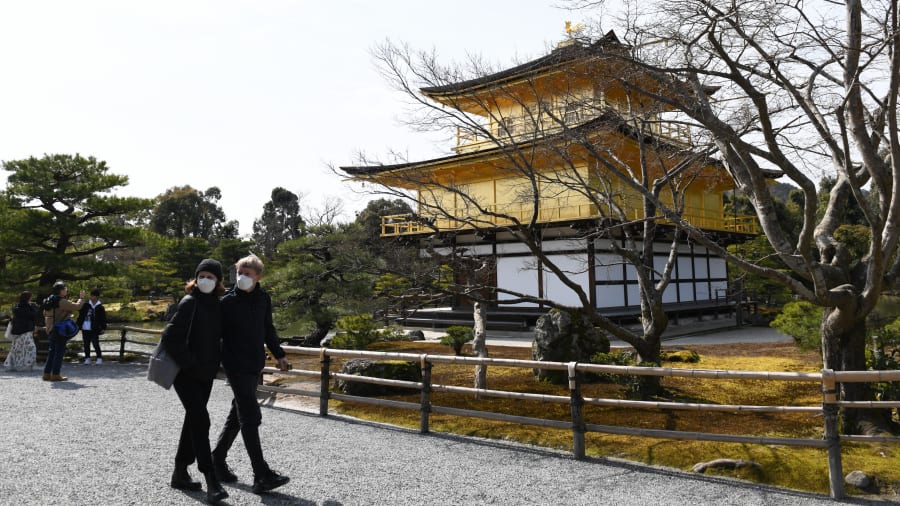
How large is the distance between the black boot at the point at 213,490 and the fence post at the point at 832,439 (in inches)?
162

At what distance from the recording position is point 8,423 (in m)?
5.52

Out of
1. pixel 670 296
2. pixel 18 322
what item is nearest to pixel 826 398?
pixel 18 322

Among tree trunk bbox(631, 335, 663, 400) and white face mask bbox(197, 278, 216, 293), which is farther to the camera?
tree trunk bbox(631, 335, 663, 400)

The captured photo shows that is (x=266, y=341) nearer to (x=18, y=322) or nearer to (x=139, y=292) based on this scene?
(x=18, y=322)

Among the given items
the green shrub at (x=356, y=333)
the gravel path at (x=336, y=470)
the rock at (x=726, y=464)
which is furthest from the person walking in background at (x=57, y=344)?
the rock at (x=726, y=464)

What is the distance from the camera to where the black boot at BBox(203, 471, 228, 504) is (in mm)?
3346

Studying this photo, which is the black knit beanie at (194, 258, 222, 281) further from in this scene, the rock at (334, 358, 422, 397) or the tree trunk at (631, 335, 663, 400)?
the tree trunk at (631, 335, 663, 400)

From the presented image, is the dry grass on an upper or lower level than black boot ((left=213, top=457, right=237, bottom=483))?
lower

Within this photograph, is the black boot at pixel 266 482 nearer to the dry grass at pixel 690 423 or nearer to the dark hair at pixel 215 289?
the dark hair at pixel 215 289

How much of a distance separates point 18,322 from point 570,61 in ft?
33.0

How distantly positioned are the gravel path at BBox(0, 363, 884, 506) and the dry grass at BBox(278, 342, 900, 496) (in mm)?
362

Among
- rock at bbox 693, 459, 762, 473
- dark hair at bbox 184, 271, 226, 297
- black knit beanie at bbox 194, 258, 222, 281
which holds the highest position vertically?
black knit beanie at bbox 194, 258, 222, 281

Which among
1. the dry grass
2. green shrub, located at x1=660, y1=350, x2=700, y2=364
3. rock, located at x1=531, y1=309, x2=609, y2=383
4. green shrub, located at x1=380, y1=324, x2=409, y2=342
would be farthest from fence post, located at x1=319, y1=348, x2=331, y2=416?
green shrub, located at x1=660, y1=350, x2=700, y2=364

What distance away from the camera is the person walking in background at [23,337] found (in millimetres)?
9156
